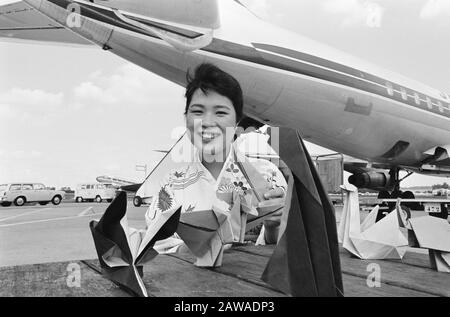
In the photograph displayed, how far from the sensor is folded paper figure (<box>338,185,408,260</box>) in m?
1.18

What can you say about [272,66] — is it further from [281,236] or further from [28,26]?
[281,236]

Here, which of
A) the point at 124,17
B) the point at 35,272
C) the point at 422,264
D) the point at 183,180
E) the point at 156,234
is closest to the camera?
the point at 156,234

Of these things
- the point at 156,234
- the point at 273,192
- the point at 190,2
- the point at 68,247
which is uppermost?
the point at 190,2

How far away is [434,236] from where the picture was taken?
3.28ft

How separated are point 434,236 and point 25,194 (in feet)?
70.3

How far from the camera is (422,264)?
114 cm

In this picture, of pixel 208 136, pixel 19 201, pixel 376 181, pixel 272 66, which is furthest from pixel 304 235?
pixel 19 201

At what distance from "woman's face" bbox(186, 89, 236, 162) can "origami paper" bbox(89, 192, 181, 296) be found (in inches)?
23.3

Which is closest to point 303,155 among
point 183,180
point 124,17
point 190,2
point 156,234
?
point 156,234

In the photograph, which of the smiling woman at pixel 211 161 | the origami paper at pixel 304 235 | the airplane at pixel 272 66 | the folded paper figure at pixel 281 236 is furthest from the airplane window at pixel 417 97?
the origami paper at pixel 304 235

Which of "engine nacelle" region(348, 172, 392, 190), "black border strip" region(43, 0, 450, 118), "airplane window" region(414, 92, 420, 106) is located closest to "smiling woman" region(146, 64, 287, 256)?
"black border strip" region(43, 0, 450, 118)

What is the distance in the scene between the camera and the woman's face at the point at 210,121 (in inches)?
51.5
